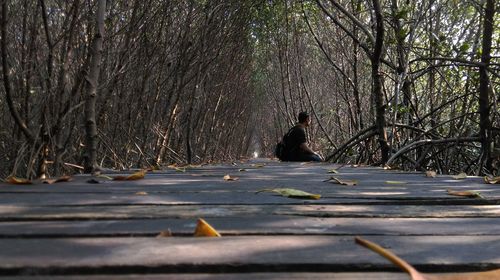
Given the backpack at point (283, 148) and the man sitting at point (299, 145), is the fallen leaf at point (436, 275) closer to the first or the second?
the man sitting at point (299, 145)

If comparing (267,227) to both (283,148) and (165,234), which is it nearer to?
(165,234)

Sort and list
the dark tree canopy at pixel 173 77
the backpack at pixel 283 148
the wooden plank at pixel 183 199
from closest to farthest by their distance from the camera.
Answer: the wooden plank at pixel 183 199
the dark tree canopy at pixel 173 77
the backpack at pixel 283 148

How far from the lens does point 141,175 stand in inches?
105

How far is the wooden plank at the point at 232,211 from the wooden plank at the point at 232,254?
31cm

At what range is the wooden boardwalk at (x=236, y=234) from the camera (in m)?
0.90

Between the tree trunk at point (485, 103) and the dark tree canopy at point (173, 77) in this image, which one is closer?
the dark tree canopy at point (173, 77)

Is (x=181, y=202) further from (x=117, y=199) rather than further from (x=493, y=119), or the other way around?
(x=493, y=119)

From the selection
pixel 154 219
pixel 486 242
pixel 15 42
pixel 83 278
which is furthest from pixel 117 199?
pixel 15 42

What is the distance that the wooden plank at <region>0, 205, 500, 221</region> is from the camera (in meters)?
1.39

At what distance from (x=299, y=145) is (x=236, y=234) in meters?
6.43

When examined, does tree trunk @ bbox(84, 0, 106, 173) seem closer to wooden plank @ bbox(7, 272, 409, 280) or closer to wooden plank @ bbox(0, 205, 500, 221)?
wooden plank @ bbox(0, 205, 500, 221)

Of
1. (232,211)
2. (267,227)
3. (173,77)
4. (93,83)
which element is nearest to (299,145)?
(173,77)

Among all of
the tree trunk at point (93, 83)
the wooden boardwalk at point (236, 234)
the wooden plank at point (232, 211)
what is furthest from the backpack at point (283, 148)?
the wooden plank at point (232, 211)

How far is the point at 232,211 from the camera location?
60.4 inches
